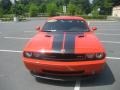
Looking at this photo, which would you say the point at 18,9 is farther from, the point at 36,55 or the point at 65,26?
the point at 36,55

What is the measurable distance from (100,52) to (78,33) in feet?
4.34

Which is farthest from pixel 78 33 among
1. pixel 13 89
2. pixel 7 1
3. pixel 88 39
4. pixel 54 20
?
pixel 7 1

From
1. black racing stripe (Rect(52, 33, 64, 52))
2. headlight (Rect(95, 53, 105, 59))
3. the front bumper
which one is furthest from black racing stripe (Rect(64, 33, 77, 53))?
headlight (Rect(95, 53, 105, 59))

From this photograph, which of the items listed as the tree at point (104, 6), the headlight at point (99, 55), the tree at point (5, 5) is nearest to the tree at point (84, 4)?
the tree at point (104, 6)

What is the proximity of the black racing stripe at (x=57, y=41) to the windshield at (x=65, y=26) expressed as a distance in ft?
2.32

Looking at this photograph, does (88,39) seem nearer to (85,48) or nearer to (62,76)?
(85,48)

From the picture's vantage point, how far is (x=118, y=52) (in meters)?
9.87

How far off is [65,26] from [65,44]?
5.56 feet

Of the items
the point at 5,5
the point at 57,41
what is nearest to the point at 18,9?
the point at 5,5

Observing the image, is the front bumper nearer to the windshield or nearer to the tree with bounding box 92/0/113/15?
the windshield

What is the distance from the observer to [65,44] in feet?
19.3

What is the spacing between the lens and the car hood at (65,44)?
572 cm

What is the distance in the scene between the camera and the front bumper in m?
5.50

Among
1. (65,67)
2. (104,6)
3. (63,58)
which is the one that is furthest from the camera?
(104,6)
